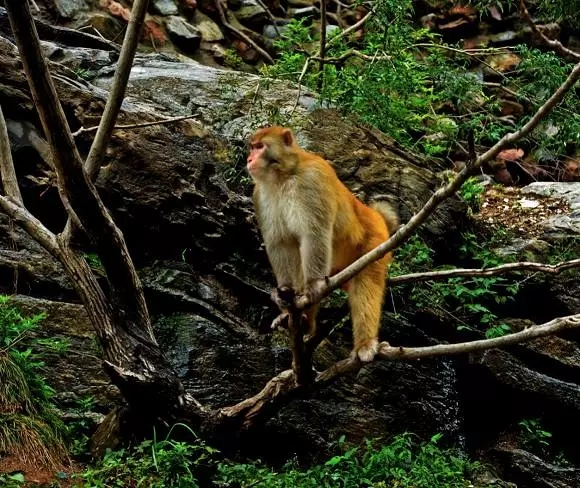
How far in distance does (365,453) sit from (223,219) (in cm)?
269

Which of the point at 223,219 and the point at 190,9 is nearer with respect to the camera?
the point at 223,219

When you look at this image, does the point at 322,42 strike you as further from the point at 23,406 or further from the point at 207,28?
the point at 23,406

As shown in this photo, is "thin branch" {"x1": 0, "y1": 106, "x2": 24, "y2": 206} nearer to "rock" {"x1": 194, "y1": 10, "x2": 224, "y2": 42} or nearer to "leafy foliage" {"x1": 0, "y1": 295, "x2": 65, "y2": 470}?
"leafy foliage" {"x1": 0, "y1": 295, "x2": 65, "y2": 470}

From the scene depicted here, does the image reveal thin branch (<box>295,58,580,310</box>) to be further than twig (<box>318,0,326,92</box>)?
No

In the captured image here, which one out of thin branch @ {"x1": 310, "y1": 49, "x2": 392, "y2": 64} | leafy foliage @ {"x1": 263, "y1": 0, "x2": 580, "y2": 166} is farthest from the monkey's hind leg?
thin branch @ {"x1": 310, "y1": 49, "x2": 392, "y2": 64}

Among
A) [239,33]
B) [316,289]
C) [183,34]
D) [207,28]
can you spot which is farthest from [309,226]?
[207,28]

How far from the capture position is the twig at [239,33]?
14.1 m

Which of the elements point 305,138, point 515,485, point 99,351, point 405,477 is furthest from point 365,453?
point 305,138

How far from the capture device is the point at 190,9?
48.1 ft

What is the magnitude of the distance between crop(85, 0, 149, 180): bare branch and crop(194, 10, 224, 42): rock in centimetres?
974

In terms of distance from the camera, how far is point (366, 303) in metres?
5.11

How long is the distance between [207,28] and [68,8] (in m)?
2.68

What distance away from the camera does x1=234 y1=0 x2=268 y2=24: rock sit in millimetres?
15141

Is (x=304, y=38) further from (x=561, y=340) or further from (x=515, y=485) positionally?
(x=515, y=485)
